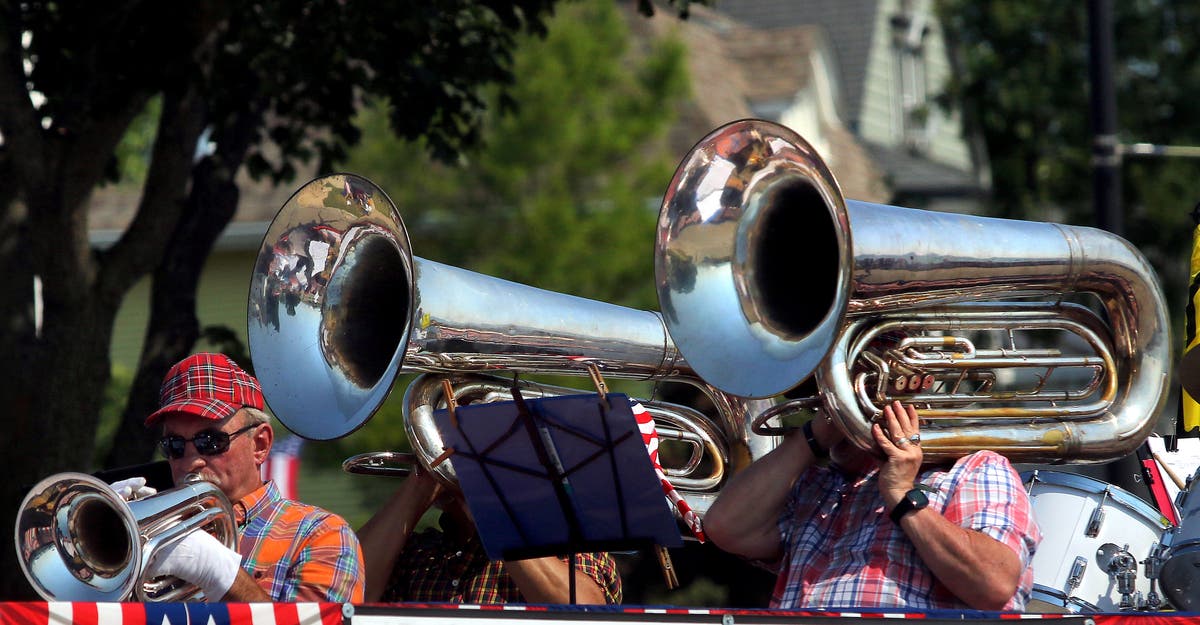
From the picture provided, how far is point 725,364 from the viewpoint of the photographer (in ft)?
11.2

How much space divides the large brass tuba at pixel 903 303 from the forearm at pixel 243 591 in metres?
1.07

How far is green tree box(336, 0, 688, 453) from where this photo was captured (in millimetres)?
10781

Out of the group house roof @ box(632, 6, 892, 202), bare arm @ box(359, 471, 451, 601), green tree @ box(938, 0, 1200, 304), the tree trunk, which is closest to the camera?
bare arm @ box(359, 471, 451, 601)

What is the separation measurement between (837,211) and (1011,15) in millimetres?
9196

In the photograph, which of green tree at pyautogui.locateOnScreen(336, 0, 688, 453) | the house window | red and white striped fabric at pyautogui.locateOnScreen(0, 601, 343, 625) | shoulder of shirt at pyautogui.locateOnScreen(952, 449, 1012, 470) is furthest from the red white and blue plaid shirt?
the house window

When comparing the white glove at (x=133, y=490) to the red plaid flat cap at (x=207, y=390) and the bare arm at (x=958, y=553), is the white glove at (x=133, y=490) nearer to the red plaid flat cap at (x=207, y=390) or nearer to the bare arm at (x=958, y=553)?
the red plaid flat cap at (x=207, y=390)

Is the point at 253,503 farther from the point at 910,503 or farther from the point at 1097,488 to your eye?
the point at 1097,488

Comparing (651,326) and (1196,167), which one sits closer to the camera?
(651,326)

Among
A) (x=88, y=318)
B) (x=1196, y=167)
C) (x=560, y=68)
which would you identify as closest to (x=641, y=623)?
(x=88, y=318)

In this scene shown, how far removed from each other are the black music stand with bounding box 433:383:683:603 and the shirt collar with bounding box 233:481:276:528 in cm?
51

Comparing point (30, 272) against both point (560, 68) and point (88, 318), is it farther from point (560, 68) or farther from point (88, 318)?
point (560, 68)

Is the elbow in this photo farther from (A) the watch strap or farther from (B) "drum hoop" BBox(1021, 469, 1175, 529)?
(B) "drum hoop" BBox(1021, 469, 1175, 529)

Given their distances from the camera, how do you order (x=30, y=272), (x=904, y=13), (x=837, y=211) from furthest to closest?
(x=904, y=13) < (x=30, y=272) < (x=837, y=211)

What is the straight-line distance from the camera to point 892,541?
3.46 m
